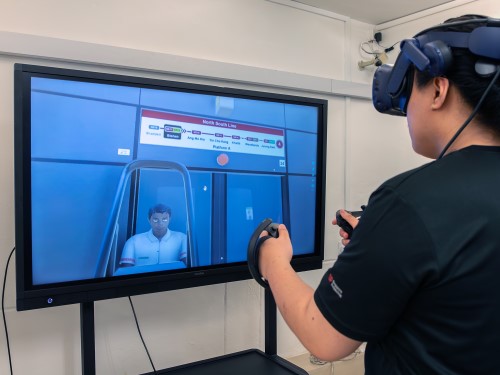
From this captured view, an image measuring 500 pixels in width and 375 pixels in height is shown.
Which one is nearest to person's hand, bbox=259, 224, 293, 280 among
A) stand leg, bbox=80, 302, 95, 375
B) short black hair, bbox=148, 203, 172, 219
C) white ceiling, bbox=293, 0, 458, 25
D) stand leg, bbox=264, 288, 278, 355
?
short black hair, bbox=148, 203, 172, 219

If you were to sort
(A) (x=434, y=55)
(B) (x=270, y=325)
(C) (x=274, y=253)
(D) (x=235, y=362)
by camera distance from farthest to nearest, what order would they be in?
(B) (x=270, y=325) → (D) (x=235, y=362) → (C) (x=274, y=253) → (A) (x=434, y=55)

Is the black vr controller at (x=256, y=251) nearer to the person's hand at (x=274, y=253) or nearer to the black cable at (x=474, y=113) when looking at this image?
the person's hand at (x=274, y=253)

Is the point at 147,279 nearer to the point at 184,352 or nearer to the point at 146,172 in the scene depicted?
the point at 146,172

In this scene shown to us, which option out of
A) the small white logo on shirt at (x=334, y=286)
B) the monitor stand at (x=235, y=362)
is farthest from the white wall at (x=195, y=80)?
the small white logo on shirt at (x=334, y=286)

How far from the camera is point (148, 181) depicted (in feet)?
4.85

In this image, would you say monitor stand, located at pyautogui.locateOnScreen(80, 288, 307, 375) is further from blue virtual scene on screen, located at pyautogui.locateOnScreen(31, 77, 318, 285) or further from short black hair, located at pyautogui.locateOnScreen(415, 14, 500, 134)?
short black hair, located at pyautogui.locateOnScreen(415, 14, 500, 134)

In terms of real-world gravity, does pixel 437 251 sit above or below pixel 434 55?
below

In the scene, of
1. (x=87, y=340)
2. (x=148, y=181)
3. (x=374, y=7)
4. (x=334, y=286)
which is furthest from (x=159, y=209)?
(x=374, y=7)

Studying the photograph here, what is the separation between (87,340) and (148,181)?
0.59 meters

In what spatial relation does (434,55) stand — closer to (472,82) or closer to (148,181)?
(472,82)

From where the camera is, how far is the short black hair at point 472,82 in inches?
29.4

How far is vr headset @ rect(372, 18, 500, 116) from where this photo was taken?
74cm

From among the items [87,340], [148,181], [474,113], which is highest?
[474,113]

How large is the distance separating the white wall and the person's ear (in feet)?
4.01
